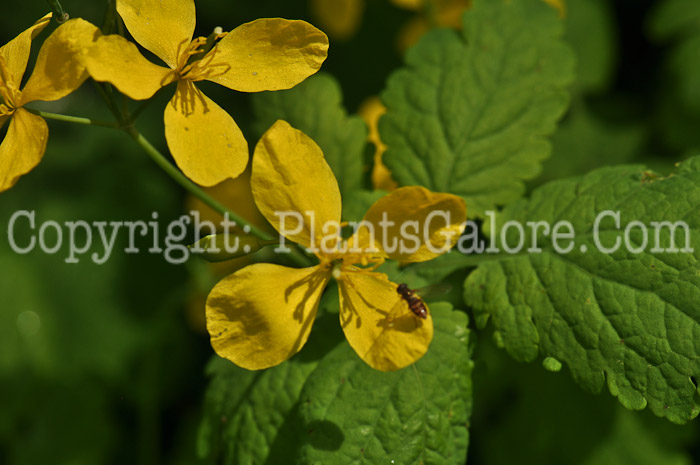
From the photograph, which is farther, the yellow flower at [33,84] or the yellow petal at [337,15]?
the yellow petal at [337,15]

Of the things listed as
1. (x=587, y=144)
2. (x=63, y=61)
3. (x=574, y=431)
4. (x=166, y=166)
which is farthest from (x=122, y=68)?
(x=587, y=144)

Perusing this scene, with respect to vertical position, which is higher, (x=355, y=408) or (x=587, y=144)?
(x=355, y=408)

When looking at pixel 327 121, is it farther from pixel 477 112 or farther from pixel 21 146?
pixel 21 146

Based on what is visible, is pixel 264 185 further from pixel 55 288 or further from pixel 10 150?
pixel 55 288

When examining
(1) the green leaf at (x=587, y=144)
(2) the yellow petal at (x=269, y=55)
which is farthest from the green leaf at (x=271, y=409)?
(1) the green leaf at (x=587, y=144)

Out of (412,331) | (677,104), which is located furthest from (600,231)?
(677,104)

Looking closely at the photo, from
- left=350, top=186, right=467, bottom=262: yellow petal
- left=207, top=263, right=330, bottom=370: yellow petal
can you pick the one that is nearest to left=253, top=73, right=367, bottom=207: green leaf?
left=350, top=186, right=467, bottom=262: yellow petal

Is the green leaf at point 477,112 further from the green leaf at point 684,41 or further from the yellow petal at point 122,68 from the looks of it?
the green leaf at point 684,41
